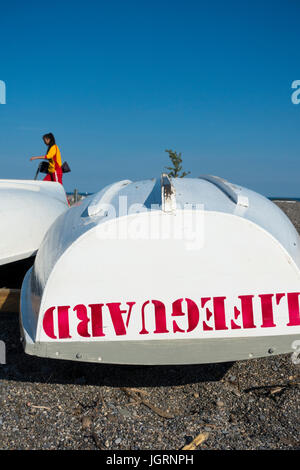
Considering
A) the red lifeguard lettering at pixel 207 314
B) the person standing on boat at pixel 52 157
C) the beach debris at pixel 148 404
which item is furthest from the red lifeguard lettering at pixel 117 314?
the person standing on boat at pixel 52 157

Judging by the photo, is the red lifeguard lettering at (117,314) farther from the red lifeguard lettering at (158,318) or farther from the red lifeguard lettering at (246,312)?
the red lifeguard lettering at (246,312)

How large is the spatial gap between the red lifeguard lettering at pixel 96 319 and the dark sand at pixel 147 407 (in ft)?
1.94

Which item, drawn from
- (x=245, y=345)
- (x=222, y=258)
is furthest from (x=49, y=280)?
(x=245, y=345)

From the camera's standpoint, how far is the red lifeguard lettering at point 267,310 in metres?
2.34

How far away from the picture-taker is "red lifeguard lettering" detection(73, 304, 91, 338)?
233 centimetres

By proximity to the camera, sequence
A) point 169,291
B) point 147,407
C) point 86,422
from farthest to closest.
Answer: point 147,407 → point 86,422 → point 169,291

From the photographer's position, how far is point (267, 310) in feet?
7.72

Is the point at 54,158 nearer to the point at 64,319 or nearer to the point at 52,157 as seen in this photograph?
the point at 52,157

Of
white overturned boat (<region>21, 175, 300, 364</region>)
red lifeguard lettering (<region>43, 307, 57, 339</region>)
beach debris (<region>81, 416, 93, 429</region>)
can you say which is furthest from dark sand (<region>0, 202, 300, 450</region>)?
red lifeguard lettering (<region>43, 307, 57, 339</region>)

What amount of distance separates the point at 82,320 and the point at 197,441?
0.92 meters

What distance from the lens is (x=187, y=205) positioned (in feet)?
7.94

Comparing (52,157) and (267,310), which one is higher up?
(52,157)

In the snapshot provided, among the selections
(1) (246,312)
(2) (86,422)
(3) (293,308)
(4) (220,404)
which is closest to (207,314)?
(1) (246,312)

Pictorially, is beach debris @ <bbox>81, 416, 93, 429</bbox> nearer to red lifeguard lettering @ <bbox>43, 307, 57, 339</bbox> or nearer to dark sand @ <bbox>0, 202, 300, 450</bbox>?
dark sand @ <bbox>0, 202, 300, 450</bbox>
